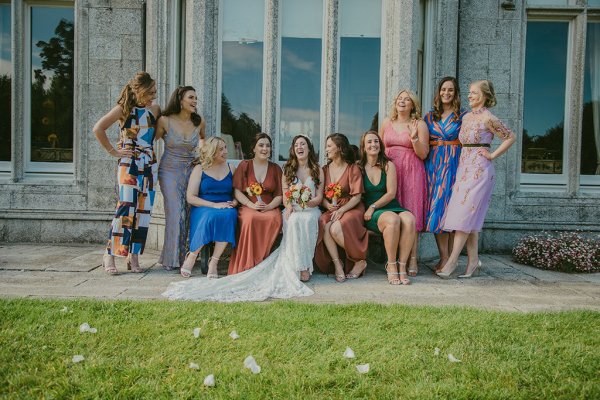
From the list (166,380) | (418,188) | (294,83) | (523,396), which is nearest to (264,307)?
(166,380)

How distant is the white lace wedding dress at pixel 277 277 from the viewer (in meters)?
4.39

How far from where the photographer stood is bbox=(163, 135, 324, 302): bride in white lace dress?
4.43 metres

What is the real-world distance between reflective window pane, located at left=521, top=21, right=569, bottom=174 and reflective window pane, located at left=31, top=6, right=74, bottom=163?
6.90 metres

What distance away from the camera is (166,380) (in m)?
2.63

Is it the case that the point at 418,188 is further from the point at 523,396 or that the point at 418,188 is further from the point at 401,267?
the point at 523,396

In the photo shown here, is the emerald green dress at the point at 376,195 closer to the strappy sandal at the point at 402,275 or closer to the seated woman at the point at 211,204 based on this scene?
the strappy sandal at the point at 402,275

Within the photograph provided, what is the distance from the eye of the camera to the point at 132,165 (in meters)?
5.32

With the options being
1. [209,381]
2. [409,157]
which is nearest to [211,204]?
[409,157]

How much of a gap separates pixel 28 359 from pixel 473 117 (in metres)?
4.64

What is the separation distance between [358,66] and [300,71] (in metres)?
0.78

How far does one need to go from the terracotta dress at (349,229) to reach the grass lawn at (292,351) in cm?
138

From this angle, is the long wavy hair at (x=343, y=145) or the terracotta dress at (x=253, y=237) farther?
the long wavy hair at (x=343, y=145)

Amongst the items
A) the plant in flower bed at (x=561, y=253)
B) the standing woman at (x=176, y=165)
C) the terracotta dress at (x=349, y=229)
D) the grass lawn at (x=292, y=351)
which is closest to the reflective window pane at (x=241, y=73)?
the standing woman at (x=176, y=165)

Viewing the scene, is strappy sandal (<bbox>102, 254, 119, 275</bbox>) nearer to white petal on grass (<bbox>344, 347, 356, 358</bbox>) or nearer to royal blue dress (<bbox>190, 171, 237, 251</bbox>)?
royal blue dress (<bbox>190, 171, 237, 251</bbox>)
